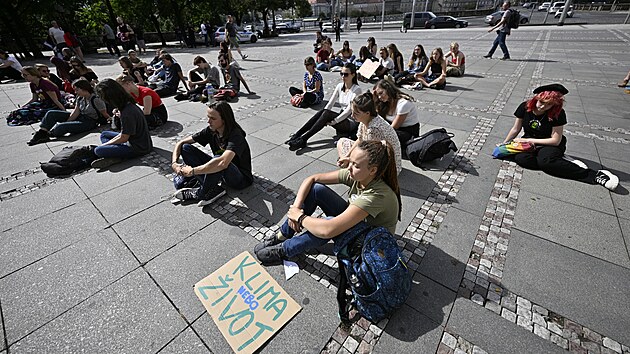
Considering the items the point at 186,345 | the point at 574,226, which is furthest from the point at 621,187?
the point at 186,345

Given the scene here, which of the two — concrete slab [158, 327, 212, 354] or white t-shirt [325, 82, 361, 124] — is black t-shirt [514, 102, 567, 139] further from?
concrete slab [158, 327, 212, 354]

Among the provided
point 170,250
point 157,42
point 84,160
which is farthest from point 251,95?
point 157,42

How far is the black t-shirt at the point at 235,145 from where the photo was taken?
330cm

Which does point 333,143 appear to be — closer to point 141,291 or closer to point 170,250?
point 170,250

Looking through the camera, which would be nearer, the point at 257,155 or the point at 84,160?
the point at 84,160

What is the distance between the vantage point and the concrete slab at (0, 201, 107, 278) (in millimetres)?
2732

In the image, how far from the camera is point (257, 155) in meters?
4.76

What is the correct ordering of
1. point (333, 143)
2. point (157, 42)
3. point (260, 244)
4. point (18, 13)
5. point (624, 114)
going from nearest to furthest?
point (260, 244), point (333, 143), point (624, 114), point (18, 13), point (157, 42)

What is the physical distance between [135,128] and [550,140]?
20.8 feet

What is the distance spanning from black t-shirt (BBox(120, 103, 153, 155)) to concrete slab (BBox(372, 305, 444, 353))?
15.2ft

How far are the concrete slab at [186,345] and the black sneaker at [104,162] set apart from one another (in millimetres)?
3662

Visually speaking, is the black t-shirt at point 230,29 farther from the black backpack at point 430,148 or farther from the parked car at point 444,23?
the parked car at point 444,23

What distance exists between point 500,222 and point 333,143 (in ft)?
9.74

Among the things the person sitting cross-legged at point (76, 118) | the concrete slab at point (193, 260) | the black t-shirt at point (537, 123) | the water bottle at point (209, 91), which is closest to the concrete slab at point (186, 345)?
the concrete slab at point (193, 260)
